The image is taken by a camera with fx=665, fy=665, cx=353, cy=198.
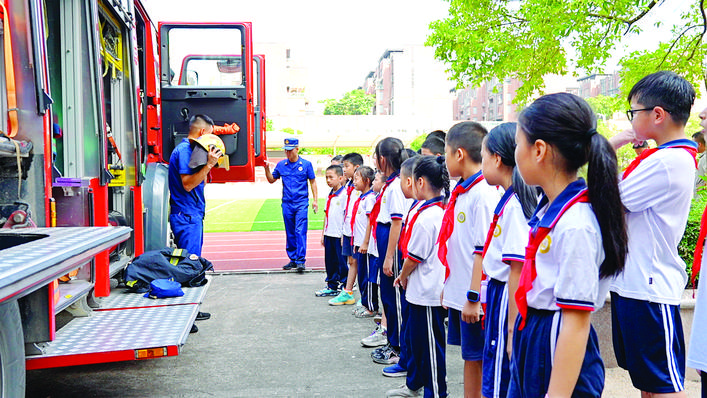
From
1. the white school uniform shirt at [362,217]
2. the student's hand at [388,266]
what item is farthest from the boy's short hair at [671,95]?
the white school uniform shirt at [362,217]

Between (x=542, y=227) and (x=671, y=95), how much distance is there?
4.40 feet

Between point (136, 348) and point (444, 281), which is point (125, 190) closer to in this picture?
point (136, 348)

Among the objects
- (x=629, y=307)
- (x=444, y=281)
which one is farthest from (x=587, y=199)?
(x=444, y=281)

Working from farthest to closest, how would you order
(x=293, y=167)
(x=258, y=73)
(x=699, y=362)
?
(x=293, y=167) → (x=258, y=73) → (x=699, y=362)

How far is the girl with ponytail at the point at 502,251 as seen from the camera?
245 cm

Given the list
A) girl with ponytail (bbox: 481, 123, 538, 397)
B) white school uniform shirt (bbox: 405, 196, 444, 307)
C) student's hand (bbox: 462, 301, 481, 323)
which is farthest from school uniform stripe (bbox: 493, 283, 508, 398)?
white school uniform shirt (bbox: 405, 196, 444, 307)

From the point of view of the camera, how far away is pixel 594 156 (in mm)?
1955

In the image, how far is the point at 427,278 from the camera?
393 cm

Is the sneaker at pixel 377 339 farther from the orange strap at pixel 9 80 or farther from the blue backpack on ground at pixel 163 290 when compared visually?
the orange strap at pixel 9 80

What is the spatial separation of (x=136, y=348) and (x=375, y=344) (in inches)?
93.9

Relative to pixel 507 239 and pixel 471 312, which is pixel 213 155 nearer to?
pixel 471 312

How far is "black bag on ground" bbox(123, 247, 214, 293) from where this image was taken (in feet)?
17.3

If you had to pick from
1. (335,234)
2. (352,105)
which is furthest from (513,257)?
(352,105)

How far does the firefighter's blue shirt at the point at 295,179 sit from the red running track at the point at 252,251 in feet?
3.90
